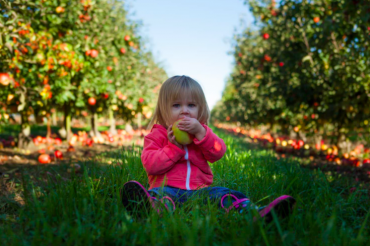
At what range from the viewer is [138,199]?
1.99 metres

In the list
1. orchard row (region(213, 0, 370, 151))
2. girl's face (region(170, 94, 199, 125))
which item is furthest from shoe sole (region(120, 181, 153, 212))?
orchard row (region(213, 0, 370, 151))

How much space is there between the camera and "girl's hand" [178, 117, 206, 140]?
2300 mm

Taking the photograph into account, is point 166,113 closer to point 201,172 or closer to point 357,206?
point 201,172

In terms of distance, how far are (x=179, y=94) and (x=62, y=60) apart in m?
3.91

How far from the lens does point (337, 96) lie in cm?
640

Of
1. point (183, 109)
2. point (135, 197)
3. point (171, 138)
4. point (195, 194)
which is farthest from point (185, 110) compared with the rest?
point (135, 197)

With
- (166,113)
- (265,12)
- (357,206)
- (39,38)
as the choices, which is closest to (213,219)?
(166,113)

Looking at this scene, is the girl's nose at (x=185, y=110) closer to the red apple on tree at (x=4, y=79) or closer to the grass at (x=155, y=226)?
the grass at (x=155, y=226)

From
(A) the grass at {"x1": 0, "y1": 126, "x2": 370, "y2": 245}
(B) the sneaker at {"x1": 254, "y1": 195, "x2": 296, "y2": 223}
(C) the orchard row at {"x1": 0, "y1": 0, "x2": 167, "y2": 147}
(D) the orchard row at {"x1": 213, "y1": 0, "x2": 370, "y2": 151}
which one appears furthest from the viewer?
(D) the orchard row at {"x1": 213, "y1": 0, "x2": 370, "y2": 151}

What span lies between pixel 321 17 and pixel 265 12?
58.9 inches

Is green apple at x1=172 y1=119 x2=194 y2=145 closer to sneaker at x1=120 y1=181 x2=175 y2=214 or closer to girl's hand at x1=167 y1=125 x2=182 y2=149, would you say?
girl's hand at x1=167 y1=125 x2=182 y2=149

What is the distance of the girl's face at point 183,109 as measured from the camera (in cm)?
249

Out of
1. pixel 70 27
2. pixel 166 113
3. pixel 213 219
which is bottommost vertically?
pixel 213 219

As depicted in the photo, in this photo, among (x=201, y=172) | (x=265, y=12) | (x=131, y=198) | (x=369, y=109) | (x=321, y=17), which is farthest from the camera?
(x=265, y=12)
